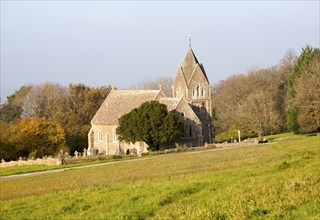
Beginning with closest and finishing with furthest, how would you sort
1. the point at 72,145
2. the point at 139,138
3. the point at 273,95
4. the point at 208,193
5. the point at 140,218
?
the point at 140,218 < the point at 208,193 < the point at 139,138 < the point at 72,145 < the point at 273,95

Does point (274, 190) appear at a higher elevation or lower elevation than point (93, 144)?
lower

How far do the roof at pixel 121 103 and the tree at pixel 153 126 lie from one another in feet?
22.5

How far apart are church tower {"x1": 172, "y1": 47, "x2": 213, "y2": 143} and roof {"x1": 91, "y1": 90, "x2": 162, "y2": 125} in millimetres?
3163

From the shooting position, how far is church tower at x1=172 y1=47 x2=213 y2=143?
5709cm

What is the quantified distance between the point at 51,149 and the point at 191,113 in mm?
16580

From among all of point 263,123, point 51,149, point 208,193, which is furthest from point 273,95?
point 208,193

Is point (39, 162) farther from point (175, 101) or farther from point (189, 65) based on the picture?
point (189, 65)

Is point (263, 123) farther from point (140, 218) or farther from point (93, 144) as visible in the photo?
point (140, 218)

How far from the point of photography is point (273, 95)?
7856 centimetres

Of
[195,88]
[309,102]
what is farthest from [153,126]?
[309,102]

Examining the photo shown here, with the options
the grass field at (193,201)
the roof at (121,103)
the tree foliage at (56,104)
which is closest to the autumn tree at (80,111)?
the tree foliage at (56,104)

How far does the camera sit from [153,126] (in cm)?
4825

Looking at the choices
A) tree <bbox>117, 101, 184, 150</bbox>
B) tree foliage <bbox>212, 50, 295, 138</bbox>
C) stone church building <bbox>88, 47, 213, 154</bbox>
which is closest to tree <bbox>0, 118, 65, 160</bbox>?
stone church building <bbox>88, 47, 213, 154</bbox>

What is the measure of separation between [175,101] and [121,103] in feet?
24.4
